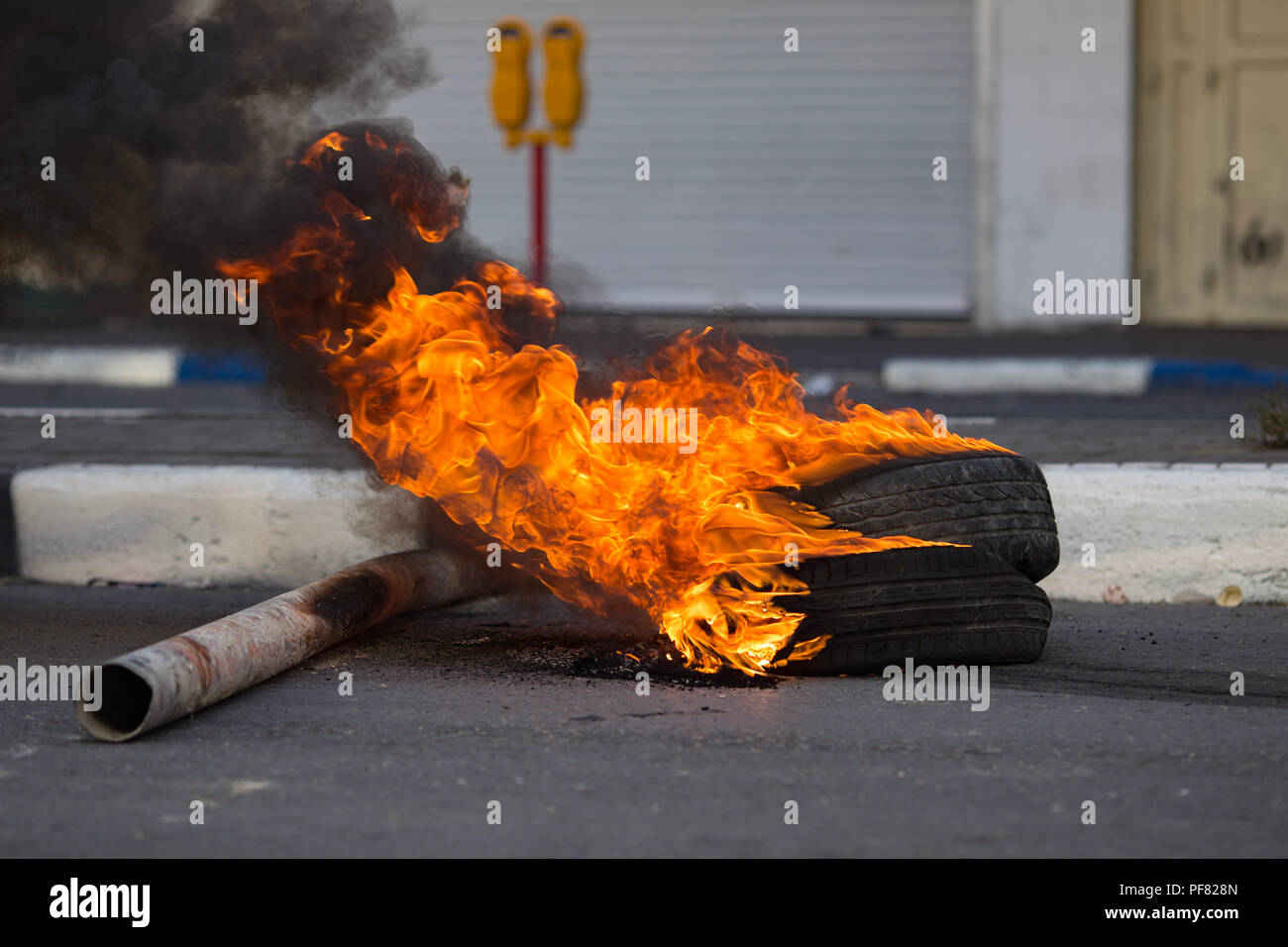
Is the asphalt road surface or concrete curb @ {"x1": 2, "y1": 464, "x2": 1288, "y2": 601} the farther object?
concrete curb @ {"x1": 2, "y1": 464, "x2": 1288, "y2": 601}

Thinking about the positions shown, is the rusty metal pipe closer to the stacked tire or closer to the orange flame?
the orange flame

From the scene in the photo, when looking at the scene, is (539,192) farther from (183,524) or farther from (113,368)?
(183,524)

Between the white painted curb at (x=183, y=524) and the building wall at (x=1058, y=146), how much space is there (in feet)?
27.6

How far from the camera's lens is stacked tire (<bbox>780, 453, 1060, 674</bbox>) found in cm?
418

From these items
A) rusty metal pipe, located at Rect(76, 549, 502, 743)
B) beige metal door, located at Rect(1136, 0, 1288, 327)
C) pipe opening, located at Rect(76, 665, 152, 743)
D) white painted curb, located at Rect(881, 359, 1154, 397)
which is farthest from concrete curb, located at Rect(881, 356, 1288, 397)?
pipe opening, located at Rect(76, 665, 152, 743)

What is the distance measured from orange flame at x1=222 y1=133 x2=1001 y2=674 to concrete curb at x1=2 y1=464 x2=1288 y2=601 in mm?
930

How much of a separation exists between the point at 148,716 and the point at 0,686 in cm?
81

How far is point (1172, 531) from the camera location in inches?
216

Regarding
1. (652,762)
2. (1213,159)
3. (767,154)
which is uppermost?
(767,154)

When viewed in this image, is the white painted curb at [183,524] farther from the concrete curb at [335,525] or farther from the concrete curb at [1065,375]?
the concrete curb at [1065,375]

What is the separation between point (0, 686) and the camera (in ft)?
14.0

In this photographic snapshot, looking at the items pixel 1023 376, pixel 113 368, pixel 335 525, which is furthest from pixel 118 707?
pixel 113 368

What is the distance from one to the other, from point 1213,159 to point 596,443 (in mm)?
9559
